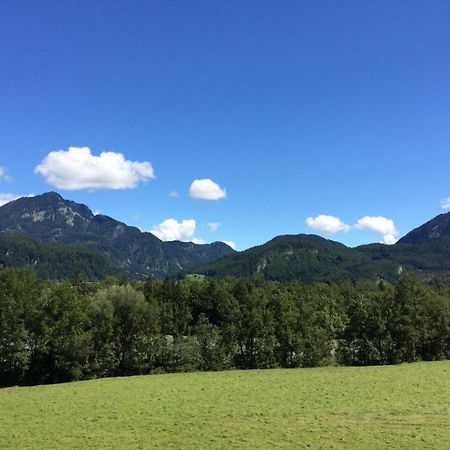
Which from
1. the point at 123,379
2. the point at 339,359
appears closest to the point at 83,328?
the point at 123,379

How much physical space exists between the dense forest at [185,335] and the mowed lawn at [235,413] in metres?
6.06

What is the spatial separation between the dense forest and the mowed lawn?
6.06m

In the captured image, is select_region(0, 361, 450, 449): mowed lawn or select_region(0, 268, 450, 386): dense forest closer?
select_region(0, 361, 450, 449): mowed lawn

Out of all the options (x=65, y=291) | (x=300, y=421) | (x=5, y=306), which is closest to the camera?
(x=300, y=421)

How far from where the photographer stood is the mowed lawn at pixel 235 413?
23.1 meters

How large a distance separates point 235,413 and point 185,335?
37897 millimetres

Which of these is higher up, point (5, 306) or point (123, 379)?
point (5, 306)

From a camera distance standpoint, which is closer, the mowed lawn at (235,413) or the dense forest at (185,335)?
the mowed lawn at (235,413)

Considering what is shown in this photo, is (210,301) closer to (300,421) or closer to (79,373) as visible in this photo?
(79,373)

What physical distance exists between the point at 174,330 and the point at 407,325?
114 ft

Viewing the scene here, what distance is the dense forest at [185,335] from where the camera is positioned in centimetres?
5297

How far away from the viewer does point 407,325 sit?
6712 centimetres

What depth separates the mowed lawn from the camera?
23125 millimetres

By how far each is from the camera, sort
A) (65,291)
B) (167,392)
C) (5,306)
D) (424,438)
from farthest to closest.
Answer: (65,291) → (5,306) → (167,392) → (424,438)
